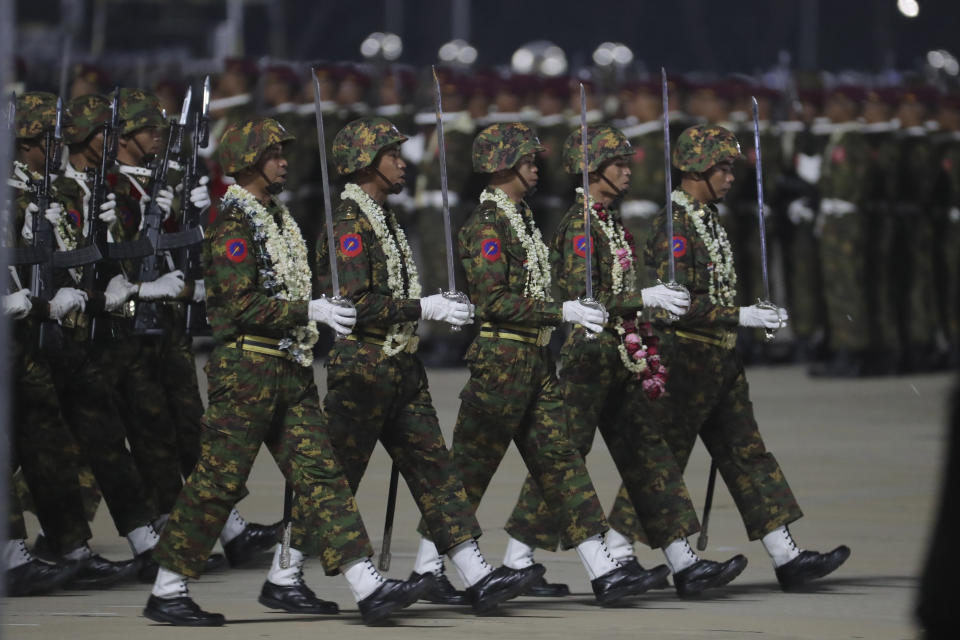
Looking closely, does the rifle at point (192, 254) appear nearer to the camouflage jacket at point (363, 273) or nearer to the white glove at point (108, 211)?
the white glove at point (108, 211)

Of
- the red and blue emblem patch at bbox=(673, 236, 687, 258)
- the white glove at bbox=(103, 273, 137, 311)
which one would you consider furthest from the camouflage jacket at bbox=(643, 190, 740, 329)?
the white glove at bbox=(103, 273, 137, 311)

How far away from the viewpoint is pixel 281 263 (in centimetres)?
738

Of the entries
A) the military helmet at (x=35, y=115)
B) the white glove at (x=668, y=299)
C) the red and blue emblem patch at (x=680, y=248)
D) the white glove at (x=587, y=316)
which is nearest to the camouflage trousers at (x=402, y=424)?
the white glove at (x=587, y=316)

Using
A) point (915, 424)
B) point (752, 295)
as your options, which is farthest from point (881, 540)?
point (752, 295)

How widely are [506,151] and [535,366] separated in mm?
780

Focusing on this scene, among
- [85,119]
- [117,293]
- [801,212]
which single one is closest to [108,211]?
[117,293]

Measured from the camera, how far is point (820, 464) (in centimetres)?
1227

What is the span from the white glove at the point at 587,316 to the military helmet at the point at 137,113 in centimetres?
214

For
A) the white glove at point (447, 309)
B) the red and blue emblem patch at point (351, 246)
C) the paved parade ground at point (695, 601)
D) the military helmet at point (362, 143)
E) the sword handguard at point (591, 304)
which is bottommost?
the paved parade ground at point (695, 601)

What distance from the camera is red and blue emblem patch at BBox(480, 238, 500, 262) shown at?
781 cm

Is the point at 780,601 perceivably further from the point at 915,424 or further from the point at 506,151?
the point at 915,424

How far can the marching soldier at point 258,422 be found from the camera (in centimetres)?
723

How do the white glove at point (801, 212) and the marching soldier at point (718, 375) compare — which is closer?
the marching soldier at point (718, 375)

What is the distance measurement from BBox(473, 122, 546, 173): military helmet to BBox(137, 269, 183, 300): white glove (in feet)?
4.29
